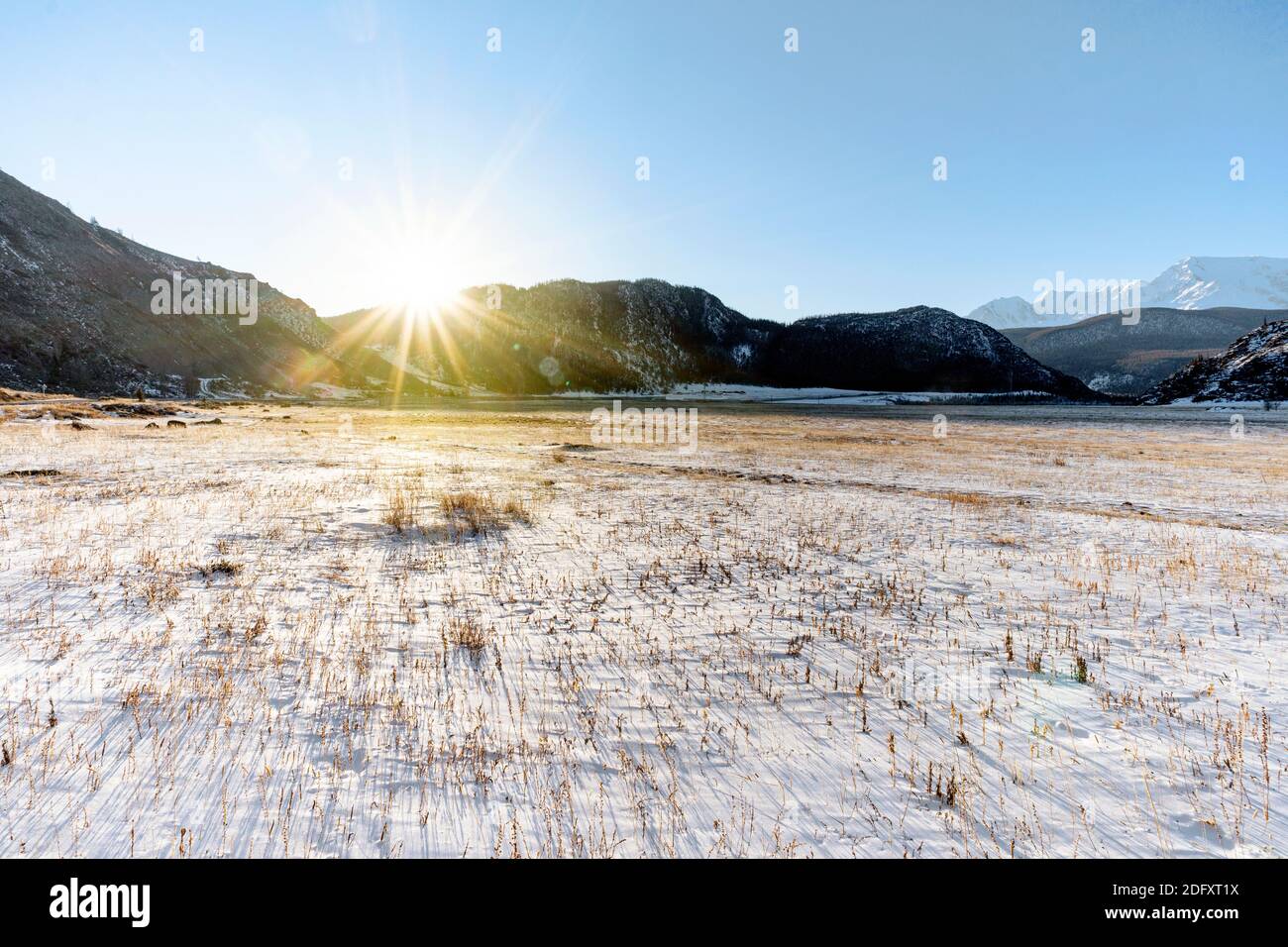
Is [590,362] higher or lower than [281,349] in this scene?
higher

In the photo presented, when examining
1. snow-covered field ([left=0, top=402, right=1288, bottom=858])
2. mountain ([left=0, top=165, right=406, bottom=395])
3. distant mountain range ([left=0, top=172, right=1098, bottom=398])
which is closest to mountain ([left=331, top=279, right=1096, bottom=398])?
distant mountain range ([left=0, top=172, right=1098, bottom=398])

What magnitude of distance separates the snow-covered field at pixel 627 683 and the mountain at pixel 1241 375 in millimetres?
145539

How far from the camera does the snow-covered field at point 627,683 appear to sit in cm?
424

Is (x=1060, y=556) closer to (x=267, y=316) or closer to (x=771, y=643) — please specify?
(x=771, y=643)

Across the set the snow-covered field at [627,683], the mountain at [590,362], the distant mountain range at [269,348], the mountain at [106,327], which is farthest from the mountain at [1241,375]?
the mountain at [106,327]

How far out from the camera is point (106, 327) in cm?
10194

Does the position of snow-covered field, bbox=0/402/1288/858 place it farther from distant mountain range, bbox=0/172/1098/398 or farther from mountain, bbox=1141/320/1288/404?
mountain, bbox=1141/320/1288/404

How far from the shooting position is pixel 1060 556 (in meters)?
12.4

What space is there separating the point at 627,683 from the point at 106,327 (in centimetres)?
13694

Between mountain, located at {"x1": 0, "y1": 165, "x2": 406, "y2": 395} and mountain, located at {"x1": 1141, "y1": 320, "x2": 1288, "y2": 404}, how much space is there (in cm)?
18722

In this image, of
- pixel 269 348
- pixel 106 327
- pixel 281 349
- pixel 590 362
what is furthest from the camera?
pixel 590 362

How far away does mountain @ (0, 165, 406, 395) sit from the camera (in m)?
90.4

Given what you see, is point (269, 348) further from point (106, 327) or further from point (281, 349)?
point (106, 327)

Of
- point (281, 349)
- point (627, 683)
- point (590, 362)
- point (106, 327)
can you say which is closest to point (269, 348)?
point (281, 349)
